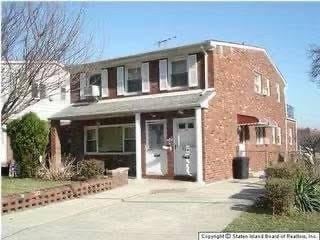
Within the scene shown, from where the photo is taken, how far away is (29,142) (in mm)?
21797

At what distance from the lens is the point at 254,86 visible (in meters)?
23.8

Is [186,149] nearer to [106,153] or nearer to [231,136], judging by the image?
[231,136]

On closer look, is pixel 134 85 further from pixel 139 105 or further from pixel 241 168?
pixel 241 168

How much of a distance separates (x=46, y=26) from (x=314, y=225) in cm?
915

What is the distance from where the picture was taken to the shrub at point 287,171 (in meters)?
13.7

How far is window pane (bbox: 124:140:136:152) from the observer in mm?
21844

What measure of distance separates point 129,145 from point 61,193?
7.39 meters

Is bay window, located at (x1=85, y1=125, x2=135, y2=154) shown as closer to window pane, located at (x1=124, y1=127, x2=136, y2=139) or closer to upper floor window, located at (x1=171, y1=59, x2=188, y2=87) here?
window pane, located at (x1=124, y1=127, x2=136, y2=139)

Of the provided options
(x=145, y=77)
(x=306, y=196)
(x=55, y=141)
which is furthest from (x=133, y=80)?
(x=306, y=196)

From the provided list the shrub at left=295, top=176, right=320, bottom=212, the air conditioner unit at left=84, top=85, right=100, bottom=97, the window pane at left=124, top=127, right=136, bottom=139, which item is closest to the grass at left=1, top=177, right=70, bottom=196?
the window pane at left=124, top=127, right=136, bottom=139

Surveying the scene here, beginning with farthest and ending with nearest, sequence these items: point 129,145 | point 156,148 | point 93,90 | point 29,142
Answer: point 93,90 < point 129,145 < point 29,142 < point 156,148

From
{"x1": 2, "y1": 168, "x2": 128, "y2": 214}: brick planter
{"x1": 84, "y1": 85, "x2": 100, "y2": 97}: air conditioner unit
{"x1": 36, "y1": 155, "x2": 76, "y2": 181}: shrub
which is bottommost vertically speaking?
{"x1": 2, "y1": 168, "x2": 128, "y2": 214}: brick planter

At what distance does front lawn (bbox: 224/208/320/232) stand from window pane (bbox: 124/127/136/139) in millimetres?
10891

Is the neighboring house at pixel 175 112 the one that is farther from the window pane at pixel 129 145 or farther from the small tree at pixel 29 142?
the small tree at pixel 29 142
